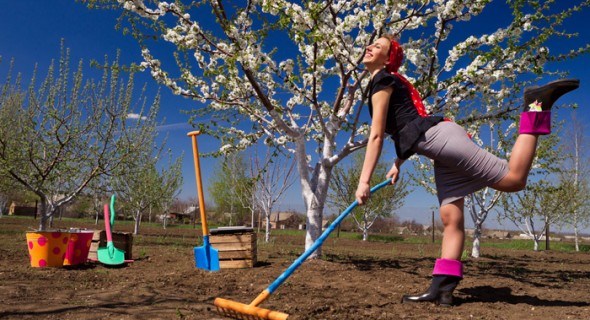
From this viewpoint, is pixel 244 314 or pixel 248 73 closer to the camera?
pixel 244 314

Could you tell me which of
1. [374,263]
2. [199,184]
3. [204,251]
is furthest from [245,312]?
[374,263]

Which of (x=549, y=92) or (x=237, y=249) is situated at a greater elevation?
(x=549, y=92)

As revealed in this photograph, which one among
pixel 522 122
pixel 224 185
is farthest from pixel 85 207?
pixel 522 122

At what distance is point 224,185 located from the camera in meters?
32.3

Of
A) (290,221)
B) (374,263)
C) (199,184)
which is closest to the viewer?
(199,184)

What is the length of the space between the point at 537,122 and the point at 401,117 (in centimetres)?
91

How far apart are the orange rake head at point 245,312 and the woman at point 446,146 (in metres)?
1.01

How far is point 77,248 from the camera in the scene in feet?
19.8

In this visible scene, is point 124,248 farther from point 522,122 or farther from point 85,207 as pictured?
point 85,207

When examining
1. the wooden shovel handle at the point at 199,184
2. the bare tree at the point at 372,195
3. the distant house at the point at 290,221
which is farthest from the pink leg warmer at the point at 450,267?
the distant house at the point at 290,221

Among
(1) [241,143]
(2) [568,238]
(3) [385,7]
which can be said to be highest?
(3) [385,7]

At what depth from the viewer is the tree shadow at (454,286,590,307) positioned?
387 centimetres

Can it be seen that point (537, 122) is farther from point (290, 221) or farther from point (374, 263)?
point (290, 221)

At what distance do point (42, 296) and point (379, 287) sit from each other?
3.22 m
